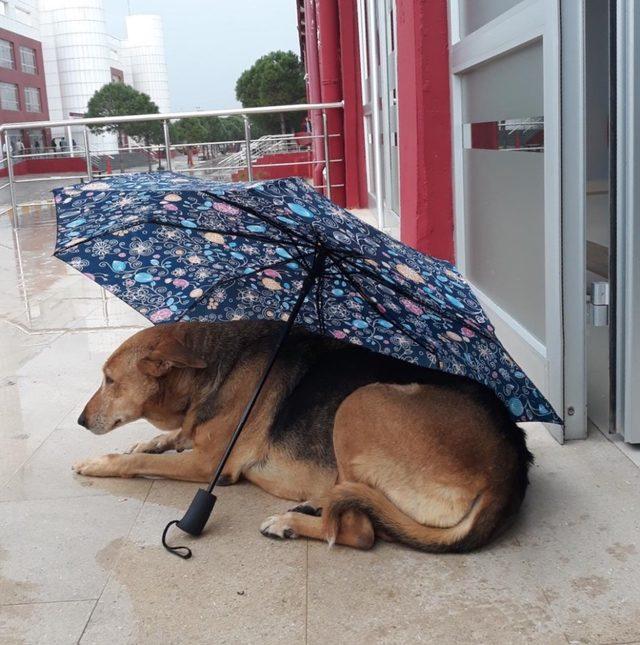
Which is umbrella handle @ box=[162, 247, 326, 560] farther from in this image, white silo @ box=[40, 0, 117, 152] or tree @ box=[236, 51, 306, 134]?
white silo @ box=[40, 0, 117, 152]

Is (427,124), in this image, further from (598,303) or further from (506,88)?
(598,303)

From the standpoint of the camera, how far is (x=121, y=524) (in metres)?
3.13

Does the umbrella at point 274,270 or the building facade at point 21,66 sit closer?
the umbrella at point 274,270

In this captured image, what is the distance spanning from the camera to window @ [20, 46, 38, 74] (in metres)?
89.1

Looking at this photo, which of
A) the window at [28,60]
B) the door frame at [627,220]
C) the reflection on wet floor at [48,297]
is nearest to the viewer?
the door frame at [627,220]

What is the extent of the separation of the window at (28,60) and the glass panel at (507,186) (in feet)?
301

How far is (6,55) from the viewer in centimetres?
8475

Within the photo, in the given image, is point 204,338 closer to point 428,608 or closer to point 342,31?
point 428,608

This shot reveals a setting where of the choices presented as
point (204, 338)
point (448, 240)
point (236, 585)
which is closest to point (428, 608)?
point (236, 585)

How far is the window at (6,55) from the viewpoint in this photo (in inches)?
3255

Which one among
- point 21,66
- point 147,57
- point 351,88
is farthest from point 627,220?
point 147,57

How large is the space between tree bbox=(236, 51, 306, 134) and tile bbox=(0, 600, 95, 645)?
146 ft

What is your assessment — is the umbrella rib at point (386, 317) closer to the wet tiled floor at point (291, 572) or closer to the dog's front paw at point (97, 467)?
the wet tiled floor at point (291, 572)

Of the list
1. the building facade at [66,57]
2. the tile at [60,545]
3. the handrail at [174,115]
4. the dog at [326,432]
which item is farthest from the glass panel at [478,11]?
the building facade at [66,57]
